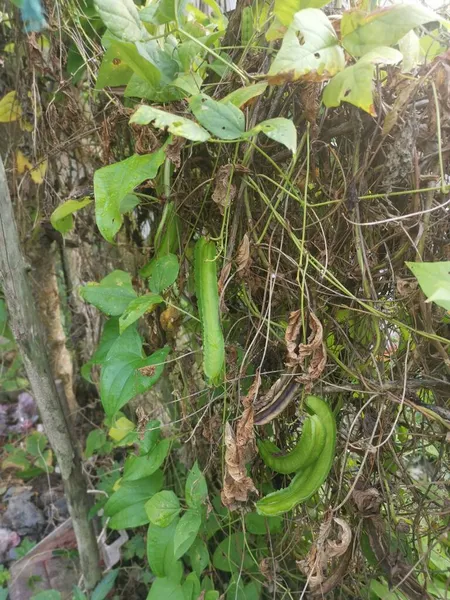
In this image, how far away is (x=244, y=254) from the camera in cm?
60

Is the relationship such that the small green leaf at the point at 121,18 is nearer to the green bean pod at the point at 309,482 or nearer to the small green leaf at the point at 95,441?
the green bean pod at the point at 309,482

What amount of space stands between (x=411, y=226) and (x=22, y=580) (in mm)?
1329

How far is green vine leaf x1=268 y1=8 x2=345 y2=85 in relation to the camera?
17.7 inches

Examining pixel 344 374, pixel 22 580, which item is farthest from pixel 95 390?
pixel 344 374

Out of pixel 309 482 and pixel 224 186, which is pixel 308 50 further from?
pixel 309 482

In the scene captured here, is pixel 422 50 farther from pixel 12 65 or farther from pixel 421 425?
pixel 12 65

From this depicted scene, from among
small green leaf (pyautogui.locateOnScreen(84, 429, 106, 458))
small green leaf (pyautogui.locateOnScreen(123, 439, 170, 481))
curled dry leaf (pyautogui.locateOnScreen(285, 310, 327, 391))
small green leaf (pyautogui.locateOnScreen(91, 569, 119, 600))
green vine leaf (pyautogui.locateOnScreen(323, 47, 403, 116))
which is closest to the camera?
green vine leaf (pyautogui.locateOnScreen(323, 47, 403, 116))

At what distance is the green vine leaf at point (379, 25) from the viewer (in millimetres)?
444

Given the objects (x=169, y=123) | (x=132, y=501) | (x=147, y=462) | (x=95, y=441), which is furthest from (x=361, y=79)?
(x=95, y=441)

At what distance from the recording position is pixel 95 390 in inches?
60.6

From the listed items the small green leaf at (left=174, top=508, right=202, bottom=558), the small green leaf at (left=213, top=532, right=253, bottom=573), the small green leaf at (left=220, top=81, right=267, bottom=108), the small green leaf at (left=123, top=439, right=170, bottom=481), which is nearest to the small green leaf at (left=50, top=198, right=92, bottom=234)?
the small green leaf at (left=220, top=81, right=267, bottom=108)

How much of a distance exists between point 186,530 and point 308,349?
1.21 feet

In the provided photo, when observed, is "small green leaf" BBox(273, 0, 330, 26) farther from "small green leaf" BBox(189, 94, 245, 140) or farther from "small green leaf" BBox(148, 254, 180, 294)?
"small green leaf" BBox(148, 254, 180, 294)

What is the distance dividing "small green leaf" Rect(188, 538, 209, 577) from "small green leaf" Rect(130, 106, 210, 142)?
0.69m
